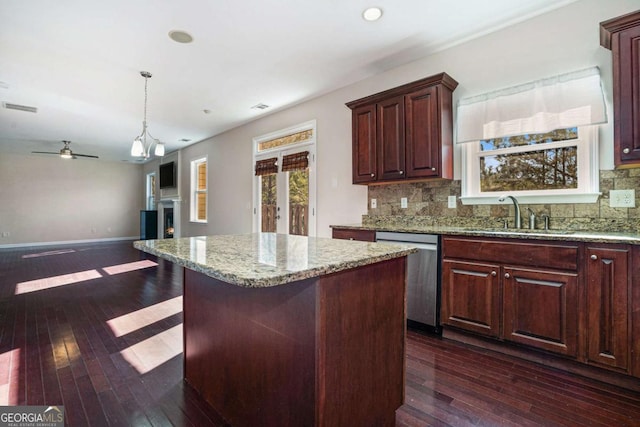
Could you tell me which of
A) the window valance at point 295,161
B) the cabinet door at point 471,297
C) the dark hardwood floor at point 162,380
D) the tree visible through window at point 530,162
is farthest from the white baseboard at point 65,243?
the tree visible through window at point 530,162

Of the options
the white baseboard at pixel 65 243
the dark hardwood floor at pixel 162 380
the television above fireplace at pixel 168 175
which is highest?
the television above fireplace at pixel 168 175

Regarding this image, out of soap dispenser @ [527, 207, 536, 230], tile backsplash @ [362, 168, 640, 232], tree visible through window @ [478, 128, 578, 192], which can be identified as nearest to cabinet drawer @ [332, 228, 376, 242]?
tile backsplash @ [362, 168, 640, 232]

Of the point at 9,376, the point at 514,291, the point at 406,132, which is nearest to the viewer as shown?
the point at 9,376

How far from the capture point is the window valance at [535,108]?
226 cm

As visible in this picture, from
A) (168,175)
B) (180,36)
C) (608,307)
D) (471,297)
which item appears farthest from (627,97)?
(168,175)

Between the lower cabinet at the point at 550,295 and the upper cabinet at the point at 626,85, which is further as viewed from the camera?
the upper cabinet at the point at 626,85

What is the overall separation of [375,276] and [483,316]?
148cm

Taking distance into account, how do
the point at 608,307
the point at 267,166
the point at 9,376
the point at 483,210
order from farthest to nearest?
the point at 267,166 → the point at 483,210 → the point at 9,376 → the point at 608,307

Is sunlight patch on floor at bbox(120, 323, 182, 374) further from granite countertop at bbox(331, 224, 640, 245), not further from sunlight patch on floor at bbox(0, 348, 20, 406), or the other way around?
granite countertop at bbox(331, 224, 640, 245)

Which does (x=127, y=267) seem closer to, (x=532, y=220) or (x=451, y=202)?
(x=451, y=202)

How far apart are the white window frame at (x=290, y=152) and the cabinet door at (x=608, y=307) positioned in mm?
3104

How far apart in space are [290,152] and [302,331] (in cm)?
400

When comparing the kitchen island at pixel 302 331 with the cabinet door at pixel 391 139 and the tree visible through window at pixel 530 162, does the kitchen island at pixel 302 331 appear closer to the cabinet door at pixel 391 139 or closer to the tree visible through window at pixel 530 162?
the cabinet door at pixel 391 139

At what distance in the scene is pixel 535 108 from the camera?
2.49m
